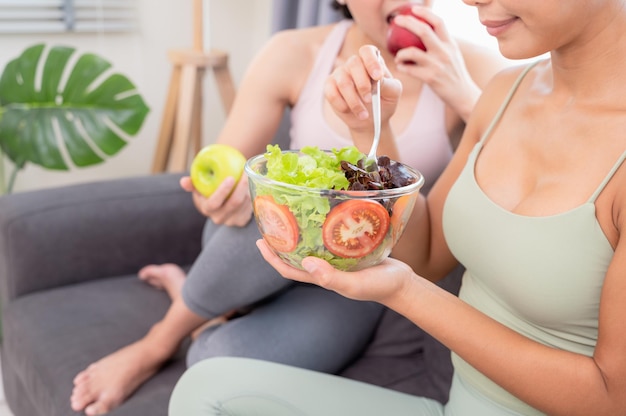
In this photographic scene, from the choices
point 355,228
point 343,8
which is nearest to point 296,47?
point 343,8

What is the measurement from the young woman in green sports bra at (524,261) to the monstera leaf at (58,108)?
1355mm

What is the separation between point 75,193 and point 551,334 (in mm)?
1142

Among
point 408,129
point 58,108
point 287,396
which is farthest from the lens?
point 58,108

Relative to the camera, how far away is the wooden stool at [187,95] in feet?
7.97

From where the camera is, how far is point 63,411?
1279 millimetres

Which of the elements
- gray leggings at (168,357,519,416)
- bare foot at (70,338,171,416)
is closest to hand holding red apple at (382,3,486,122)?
gray leggings at (168,357,519,416)

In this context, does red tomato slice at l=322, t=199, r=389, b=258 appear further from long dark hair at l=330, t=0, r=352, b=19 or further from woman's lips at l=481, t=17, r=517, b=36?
long dark hair at l=330, t=0, r=352, b=19

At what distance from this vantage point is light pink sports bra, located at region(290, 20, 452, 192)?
1.39m

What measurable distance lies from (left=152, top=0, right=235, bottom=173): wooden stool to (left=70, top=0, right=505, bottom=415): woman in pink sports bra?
3.09 ft

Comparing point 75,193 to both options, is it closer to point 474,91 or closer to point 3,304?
point 3,304

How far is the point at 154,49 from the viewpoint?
283 centimetres

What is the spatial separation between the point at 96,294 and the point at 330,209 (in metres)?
1.02

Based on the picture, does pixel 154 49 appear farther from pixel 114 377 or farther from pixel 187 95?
pixel 114 377

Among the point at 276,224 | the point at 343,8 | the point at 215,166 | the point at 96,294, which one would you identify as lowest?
the point at 96,294
